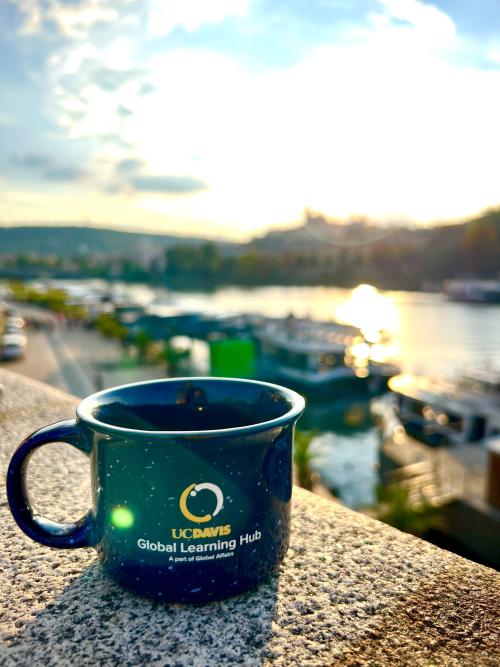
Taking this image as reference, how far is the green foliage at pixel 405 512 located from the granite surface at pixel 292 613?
749cm

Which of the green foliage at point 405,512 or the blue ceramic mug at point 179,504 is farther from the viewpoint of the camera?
the green foliage at point 405,512

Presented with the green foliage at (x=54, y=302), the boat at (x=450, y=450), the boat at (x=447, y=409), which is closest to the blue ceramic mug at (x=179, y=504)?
the boat at (x=450, y=450)

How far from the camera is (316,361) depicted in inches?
1079

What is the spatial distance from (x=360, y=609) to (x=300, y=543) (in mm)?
280

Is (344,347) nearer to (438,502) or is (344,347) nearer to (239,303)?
(438,502)

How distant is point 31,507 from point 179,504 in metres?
0.32

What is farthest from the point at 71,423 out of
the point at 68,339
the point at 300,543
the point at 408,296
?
the point at 408,296

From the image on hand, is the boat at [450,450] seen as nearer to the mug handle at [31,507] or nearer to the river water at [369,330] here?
the river water at [369,330]

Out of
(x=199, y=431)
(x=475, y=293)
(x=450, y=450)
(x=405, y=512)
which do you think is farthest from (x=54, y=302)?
(x=475, y=293)

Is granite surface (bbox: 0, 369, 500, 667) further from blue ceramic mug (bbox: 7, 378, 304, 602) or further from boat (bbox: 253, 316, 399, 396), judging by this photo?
boat (bbox: 253, 316, 399, 396)

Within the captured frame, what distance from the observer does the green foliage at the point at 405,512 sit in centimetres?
870

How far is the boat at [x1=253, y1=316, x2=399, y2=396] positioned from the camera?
87.7ft

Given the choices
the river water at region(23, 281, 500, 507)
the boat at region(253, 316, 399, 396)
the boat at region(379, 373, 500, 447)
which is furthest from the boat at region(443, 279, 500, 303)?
the boat at region(379, 373, 500, 447)

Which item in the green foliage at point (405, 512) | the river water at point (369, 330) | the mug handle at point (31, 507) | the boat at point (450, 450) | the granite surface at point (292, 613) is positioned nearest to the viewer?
the granite surface at point (292, 613)
